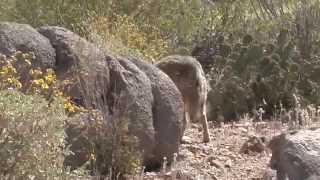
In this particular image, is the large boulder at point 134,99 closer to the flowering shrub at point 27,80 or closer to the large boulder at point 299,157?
the flowering shrub at point 27,80

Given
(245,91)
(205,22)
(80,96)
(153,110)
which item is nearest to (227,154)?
(153,110)

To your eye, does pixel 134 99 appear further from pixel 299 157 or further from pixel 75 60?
pixel 299 157

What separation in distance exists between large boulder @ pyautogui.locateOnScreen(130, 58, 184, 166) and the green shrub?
2.42m

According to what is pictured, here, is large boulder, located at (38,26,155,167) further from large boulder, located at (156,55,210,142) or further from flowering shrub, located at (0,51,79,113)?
large boulder, located at (156,55,210,142)

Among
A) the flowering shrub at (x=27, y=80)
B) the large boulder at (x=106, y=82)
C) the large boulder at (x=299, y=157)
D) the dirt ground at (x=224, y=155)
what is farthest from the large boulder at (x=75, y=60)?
the large boulder at (x=299, y=157)

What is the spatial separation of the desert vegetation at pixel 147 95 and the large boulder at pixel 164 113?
0.01 metres

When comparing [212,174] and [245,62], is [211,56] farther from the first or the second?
[212,174]

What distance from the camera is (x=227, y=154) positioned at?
27.3 feet

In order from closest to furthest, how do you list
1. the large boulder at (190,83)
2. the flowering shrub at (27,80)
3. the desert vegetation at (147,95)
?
the desert vegetation at (147,95)
the flowering shrub at (27,80)
the large boulder at (190,83)

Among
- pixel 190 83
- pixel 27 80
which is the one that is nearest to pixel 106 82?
pixel 27 80

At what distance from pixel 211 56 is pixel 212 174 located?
575cm

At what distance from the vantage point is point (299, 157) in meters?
6.08

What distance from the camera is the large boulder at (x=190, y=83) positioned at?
28.5ft

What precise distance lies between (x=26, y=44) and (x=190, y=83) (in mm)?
2316
